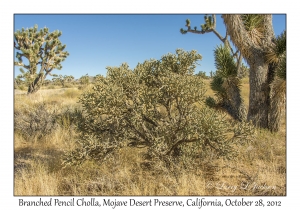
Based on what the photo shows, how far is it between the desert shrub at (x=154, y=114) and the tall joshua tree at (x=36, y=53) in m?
12.4

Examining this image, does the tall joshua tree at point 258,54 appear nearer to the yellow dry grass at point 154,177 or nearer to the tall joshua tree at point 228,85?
the tall joshua tree at point 228,85

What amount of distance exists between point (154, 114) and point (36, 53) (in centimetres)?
1365

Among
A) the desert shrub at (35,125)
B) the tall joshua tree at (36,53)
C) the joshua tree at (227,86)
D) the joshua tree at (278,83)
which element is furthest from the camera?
the tall joshua tree at (36,53)

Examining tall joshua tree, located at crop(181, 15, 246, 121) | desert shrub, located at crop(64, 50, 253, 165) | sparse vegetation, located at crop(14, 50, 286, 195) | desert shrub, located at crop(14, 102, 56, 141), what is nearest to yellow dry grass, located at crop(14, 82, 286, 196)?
sparse vegetation, located at crop(14, 50, 286, 195)

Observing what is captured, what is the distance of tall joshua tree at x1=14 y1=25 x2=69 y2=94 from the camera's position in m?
13.4

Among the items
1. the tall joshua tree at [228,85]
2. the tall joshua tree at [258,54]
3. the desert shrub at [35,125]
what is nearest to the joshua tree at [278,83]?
the tall joshua tree at [258,54]

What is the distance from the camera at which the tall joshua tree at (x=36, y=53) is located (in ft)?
44.1

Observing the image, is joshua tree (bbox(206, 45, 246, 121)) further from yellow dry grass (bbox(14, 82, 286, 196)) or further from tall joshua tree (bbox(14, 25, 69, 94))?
tall joshua tree (bbox(14, 25, 69, 94))

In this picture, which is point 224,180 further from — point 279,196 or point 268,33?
point 268,33

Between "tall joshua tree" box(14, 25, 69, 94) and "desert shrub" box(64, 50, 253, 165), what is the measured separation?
12.4 m

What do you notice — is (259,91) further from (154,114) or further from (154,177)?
(154,177)

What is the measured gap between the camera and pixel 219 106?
24.7 ft

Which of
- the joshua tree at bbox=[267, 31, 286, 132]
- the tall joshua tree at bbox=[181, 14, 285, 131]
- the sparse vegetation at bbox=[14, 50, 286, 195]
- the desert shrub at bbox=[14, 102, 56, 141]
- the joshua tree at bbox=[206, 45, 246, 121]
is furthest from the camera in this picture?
the joshua tree at bbox=[206, 45, 246, 121]
